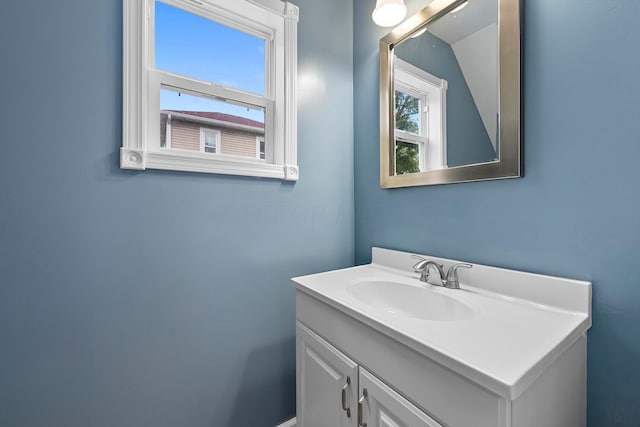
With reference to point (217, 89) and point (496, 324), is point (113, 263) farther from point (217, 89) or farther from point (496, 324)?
point (496, 324)

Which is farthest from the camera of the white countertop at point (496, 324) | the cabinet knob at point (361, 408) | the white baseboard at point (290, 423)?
the white baseboard at point (290, 423)

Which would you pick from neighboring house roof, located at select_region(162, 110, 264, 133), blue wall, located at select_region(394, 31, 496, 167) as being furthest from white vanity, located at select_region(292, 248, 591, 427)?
neighboring house roof, located at select_region(162, 110, 264, 133)

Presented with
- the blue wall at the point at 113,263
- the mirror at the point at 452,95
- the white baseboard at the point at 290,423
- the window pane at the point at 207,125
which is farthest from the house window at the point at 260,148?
the white baseboard at the point at 290,423

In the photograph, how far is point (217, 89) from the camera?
1233mm

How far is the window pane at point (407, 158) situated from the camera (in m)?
1.25

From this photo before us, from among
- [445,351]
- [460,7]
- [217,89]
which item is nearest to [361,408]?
[445,351]

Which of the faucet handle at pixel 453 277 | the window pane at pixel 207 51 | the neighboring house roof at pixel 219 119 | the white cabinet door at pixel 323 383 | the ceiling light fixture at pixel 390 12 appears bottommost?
the white cabinet door at pixel 323 383

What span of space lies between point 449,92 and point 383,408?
3.82 ft

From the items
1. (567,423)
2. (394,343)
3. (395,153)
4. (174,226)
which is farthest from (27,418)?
(395,153)

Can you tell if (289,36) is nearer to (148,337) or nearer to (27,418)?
Result: (148,337)

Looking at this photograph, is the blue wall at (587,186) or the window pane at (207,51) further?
the window pane at (207,51)

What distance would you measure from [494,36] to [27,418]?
2011 millimetres

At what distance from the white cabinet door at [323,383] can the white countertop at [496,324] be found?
174mm

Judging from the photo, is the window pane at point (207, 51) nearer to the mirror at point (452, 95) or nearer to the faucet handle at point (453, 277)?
the mirror at point (452, 95)
